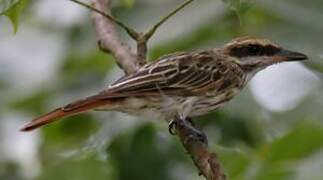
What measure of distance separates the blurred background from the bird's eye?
13cm

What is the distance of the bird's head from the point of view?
363cm

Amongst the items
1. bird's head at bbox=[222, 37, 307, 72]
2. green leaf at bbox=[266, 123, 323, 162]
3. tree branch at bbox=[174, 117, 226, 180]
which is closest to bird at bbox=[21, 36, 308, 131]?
bird's head at bbox=[222, 37, 307, 72]

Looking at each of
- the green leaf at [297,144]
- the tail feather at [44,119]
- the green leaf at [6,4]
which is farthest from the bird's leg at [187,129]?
the green leaf at [6,4]

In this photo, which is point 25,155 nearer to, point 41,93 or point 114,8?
point 41,93

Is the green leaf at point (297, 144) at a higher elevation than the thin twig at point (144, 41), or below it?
below

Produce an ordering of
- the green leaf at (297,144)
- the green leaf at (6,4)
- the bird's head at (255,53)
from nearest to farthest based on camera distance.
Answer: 1. the green leaf at (6,4)
2. the green leaf at (297,144)
3. the bird's head at (255,53)

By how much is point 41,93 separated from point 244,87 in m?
0.87

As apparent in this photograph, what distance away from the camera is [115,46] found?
3092 millimetres

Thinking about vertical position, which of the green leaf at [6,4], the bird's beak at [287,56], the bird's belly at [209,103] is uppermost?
the green leaf at [6,4]

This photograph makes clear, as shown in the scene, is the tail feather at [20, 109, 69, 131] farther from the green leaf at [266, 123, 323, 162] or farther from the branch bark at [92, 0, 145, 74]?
the green leaf at [266, 123, 323, 162]

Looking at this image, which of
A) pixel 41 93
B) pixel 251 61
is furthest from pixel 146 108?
pixel 251 61

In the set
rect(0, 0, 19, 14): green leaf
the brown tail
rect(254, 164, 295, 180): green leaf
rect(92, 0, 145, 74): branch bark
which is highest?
rect(0, 0, 19, 14): green leaf

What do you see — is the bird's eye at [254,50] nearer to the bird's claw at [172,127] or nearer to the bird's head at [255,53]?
the bird's head at [255,53]

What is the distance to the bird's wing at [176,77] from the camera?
3.18 m
